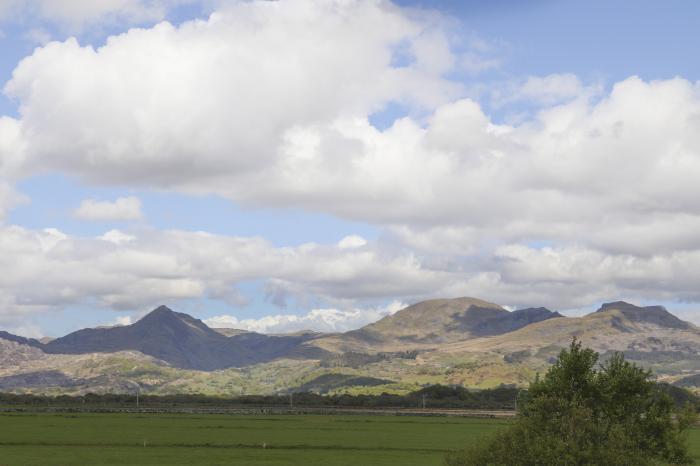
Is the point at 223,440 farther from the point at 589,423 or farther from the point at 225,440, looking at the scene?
the point at 589,423

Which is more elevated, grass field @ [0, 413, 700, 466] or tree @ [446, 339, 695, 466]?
tree @ [446, 339, 695, 466]

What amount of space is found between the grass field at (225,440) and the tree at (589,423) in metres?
16.3

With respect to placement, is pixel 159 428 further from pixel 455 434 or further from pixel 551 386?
pixel 551 386

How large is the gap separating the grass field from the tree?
1632 centimetres

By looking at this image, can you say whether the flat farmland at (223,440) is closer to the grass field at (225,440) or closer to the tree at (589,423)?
the grass field at (225,440)

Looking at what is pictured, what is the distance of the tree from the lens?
48.5 metres

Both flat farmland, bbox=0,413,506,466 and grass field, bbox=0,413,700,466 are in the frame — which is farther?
flat farmland, bbox=0,413,506,466

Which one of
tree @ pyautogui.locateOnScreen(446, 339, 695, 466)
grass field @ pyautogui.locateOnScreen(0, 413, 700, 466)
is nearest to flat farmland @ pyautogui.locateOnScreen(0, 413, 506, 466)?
grass field @ pyautogui.locateOnScreen(0, 413, 700, 466)

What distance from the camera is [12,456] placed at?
95938mm

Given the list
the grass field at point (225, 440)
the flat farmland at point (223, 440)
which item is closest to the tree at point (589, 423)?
the flat farmland at point (223, 440)

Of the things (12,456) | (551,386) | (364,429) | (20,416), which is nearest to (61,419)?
(20,416)

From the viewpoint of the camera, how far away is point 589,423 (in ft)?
165

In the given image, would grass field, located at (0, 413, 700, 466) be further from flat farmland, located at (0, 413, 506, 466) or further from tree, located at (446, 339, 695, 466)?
tree, located at (446, 339, 695, 466)

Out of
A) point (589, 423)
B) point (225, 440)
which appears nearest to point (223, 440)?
point (225, 440)
